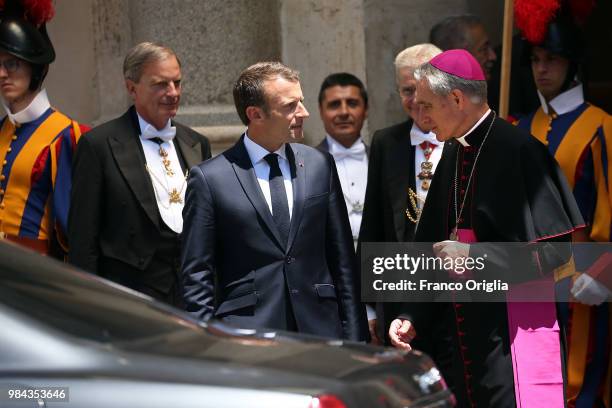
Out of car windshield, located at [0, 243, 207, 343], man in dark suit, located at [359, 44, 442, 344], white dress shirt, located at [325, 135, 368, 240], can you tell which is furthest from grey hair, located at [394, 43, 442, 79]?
car windshield, located at [0, 243, 207, 343]

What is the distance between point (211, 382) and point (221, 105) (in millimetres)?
5670

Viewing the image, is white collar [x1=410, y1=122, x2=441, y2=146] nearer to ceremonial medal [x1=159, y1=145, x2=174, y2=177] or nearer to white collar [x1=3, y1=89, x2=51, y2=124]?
ceremonial medal [x1=159, y1=145, x2=174, y2=177]

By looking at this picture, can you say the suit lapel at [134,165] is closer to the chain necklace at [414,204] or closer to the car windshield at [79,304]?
the chain necklace at [414,204]

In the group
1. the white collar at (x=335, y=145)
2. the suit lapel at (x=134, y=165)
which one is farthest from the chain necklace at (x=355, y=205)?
the suit lapel at (x=134, y=165)

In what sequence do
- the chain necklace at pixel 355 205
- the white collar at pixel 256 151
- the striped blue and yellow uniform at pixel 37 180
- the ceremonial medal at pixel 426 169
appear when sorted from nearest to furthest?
the white collar at pixel 256 151, the ceremonial medal at pixel 426 169, the striped blue and yellow uniform at pixel 37 180, the chain necklace at pixel 355 205

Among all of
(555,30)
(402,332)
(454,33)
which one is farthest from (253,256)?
(454,33)

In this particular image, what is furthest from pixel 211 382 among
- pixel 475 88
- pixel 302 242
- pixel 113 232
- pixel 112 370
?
pixel 113 232

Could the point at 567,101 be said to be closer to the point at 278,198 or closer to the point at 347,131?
the point at 347,131

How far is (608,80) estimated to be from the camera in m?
9.76

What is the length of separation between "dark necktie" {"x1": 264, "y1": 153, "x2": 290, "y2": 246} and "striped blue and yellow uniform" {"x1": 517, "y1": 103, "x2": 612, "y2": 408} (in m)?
1.86

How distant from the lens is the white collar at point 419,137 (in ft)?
21.4

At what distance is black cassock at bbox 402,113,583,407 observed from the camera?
5332 mm

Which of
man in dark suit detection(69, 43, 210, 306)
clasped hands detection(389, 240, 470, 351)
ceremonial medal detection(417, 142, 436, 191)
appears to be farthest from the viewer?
ceremonial medal detection(417, 142, 436, 191)

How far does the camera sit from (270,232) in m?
5.37
